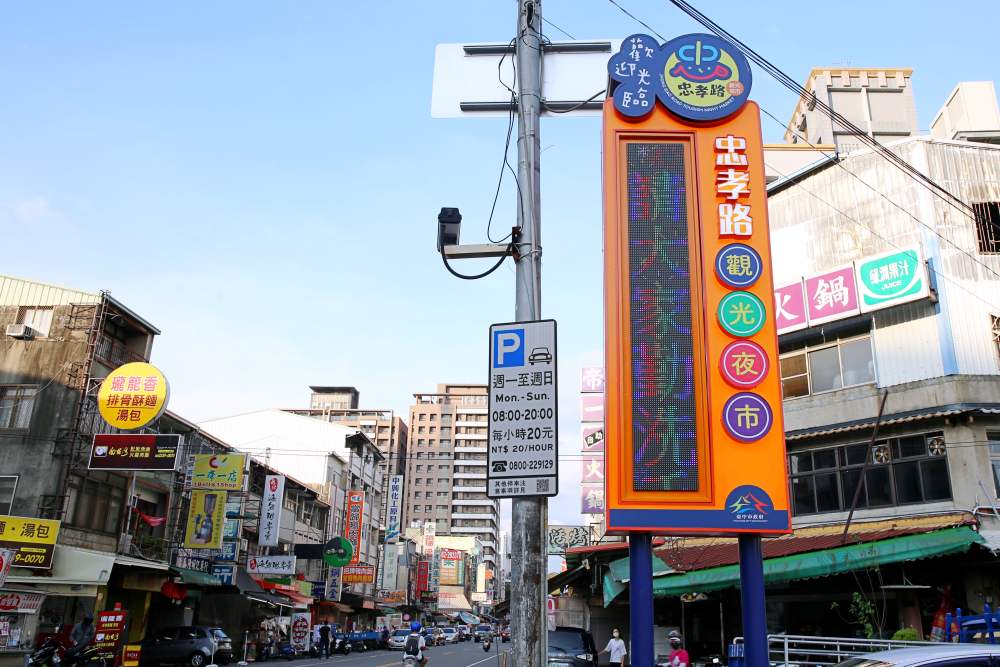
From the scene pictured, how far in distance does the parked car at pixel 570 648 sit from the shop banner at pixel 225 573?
2026 cm

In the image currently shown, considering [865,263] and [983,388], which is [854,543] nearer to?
[983,388]

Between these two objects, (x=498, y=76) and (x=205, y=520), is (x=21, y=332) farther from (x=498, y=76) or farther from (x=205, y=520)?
(x=498, y=76)

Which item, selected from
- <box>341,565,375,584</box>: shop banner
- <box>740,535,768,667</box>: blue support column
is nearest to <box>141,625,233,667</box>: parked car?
Result: <box>341,565,375,584</box>: shop banner

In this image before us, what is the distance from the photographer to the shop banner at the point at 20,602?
710 inches

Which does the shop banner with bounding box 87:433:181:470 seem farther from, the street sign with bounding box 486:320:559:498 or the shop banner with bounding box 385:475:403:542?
the shop banner with bounding box 385:475:403:542

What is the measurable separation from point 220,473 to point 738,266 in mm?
25611

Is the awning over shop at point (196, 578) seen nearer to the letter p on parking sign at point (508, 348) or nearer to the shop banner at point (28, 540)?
the shop banner at point (28, 540)

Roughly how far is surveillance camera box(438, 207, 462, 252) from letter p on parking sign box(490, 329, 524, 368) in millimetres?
1555

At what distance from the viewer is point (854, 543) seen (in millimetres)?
17188

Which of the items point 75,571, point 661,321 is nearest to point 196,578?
point 75,571

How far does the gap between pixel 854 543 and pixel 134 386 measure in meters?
20.6

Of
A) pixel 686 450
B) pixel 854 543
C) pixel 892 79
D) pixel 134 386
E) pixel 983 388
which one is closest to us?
pixel 686 450

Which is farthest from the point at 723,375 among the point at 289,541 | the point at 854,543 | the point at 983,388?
the point at 289,541

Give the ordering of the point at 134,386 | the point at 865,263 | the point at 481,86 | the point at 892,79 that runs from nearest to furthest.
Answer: the point at 481,86 < the point at 865,263 < the point at 134,386 < the point at 892,79
